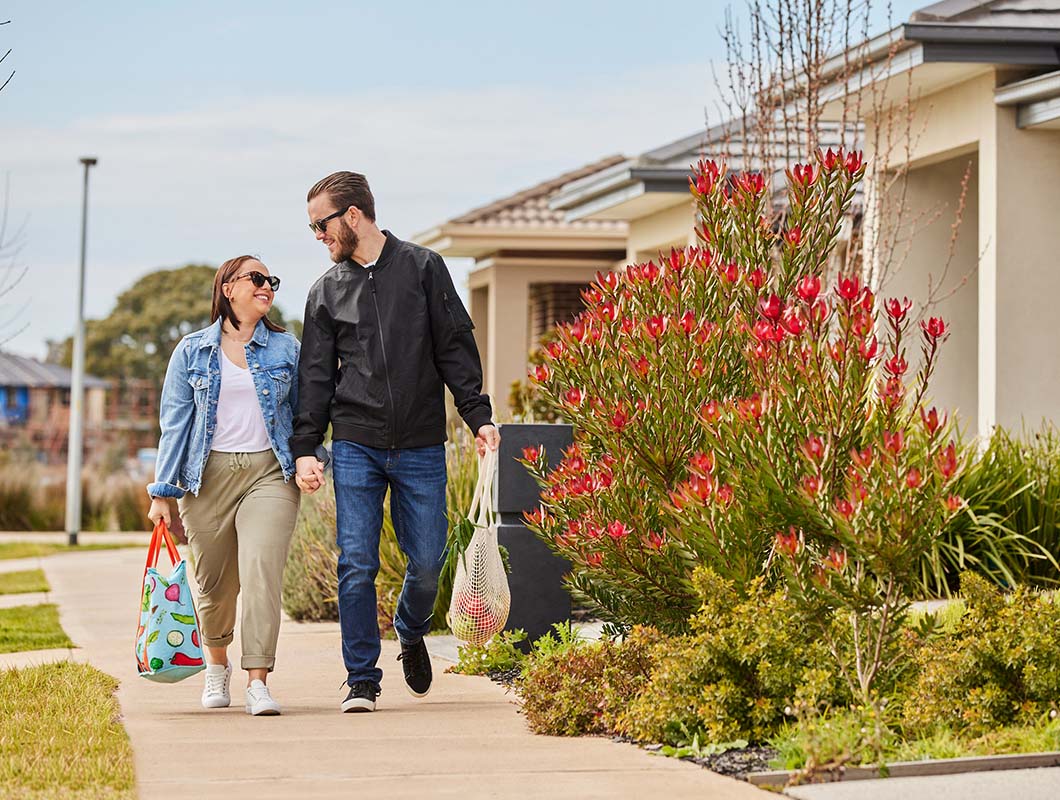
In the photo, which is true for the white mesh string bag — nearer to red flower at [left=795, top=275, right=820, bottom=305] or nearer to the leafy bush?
red flower at [left=795, top=275, right=820, bottom=305]

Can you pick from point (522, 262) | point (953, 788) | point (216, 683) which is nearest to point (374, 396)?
point (216, 683)

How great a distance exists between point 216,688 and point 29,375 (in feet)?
186

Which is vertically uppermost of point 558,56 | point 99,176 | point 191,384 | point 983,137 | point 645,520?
point 558,56

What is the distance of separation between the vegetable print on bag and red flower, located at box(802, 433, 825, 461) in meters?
2.70

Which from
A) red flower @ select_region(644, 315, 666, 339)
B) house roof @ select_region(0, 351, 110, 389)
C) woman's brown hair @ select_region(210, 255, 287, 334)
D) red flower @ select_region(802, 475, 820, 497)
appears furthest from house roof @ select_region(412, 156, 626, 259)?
house roof @ select_region(0, 351, 110, 389)

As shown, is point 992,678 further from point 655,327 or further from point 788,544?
point 655,327

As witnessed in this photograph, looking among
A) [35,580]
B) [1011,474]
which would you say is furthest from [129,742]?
[35,580]

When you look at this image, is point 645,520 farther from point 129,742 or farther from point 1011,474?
point 1011,474

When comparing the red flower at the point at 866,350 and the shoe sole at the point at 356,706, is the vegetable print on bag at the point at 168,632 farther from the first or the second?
the red flower at the point at 866,350

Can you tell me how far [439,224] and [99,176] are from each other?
508cm

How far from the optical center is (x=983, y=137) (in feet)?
39.8

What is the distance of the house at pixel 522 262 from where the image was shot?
75.2 feet

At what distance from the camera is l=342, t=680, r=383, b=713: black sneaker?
6.85 metres

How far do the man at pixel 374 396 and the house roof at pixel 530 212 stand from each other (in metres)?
15.4
